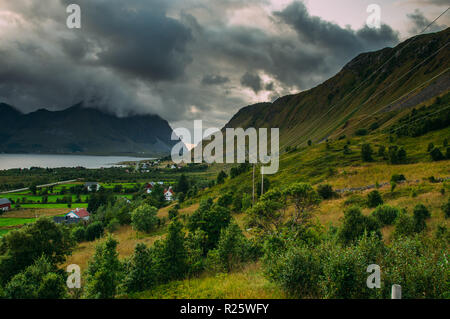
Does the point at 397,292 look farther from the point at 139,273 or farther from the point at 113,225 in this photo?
the point at 113,225

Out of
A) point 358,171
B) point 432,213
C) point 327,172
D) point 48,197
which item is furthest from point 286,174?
point 48,197

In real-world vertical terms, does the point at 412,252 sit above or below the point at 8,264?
above

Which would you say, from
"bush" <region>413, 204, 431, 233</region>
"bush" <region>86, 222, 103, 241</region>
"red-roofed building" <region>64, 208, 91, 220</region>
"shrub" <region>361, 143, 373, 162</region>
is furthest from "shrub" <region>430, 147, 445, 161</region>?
"red-roofed building" <region>64, 208, 91, 220</region>

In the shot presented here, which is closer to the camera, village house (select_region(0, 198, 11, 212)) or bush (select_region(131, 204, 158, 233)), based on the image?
bush (select_region(131, 204, 158, 233))

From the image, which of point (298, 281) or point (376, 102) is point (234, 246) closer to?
point (298, 281)

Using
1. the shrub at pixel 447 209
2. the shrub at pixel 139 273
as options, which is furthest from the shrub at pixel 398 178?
the shrub at pixel 139 273

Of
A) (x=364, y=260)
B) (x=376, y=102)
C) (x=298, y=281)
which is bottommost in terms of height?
(x=298, y=281)

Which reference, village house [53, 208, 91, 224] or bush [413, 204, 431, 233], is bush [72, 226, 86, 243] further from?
bush [413, 204, 431, 233]

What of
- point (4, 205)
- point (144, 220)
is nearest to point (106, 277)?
point (144, 220)

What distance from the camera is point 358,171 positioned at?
236 feet

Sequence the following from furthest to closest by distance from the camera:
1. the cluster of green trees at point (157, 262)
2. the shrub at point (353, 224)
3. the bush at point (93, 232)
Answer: the bush at point (93, 232) < the shrub at point (353, 224) < the cluster of green trees at point (157, 262)

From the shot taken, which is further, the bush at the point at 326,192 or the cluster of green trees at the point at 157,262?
the bush at the point at 326,192

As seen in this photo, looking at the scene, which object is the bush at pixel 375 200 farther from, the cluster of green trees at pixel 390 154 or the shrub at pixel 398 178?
the cluster of green trees at pixel 390 154

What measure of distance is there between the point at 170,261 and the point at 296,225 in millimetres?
12943
